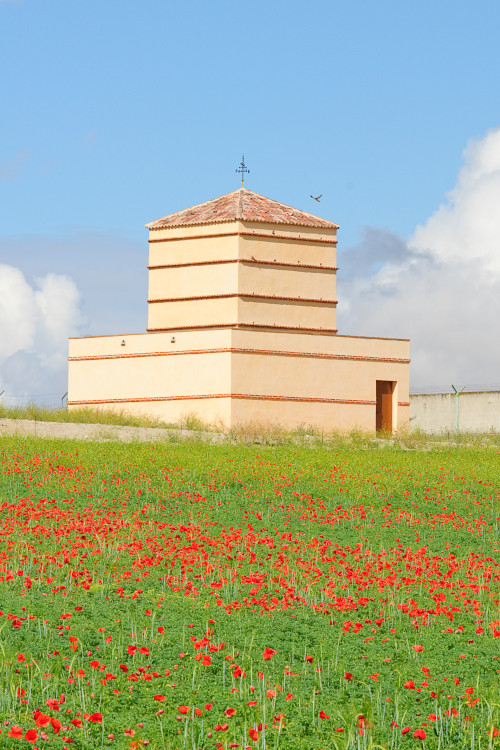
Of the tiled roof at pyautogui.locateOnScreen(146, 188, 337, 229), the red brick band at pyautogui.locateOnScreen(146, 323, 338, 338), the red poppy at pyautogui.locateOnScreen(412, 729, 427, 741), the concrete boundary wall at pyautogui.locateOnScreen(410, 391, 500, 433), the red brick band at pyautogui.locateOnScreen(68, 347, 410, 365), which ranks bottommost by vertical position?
the red poppy at pyautogui.locateOnScreen(412, 729, 427, 741)

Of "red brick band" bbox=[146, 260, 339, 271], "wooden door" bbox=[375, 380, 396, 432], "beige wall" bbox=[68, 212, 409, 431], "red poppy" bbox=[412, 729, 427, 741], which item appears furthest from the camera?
"wooden door" bbox=[375, 380, 396, 432]

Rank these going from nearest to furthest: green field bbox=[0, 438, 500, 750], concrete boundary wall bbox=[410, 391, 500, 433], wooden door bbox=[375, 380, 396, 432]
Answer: green field bbox=[0, 438, 500, 750] < wooden door bbox=[375, 380, 396, 432] < concrete boundary wall bbox=[410, 391, 500, 433]

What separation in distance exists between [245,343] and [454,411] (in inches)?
526

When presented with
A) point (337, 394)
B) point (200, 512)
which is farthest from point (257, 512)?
point (337, 394)

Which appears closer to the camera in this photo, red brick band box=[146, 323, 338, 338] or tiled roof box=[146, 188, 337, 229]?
red brick band box=[146, 323, 338, 338]

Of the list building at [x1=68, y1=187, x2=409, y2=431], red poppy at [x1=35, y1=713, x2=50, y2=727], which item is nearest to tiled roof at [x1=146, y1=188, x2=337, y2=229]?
building at [x1=68, y1=187, x2=409, y2=431]

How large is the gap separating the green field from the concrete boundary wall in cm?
2082

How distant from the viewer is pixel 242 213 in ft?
117

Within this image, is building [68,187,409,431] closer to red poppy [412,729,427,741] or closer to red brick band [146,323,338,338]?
red brick band [146,323,338,338]

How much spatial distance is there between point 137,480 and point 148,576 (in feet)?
22.4

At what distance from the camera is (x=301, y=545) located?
1423 centimetres

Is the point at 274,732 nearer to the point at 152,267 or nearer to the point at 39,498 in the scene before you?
the point at 39,498

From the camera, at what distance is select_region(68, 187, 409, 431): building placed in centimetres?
3406

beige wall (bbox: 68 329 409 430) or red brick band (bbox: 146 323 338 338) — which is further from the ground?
red brick band (bbox: 146 323 338 338)
